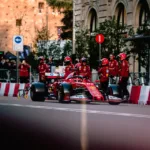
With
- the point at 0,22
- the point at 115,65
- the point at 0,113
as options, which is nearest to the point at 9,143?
the point at 0,113

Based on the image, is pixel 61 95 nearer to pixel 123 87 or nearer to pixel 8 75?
pixel 123 87

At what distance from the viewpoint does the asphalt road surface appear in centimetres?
1288

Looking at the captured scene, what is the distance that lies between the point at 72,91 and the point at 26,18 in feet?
265

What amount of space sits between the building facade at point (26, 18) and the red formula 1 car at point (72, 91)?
251 ft

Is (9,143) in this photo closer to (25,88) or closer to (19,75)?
(25,88)

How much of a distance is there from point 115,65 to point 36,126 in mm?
16970

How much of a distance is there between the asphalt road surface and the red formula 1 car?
24.0ft

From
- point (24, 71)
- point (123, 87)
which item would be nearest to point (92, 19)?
point (24, 71)

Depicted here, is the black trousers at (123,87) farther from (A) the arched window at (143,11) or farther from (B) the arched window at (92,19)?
(B) the arched window at (92,19)

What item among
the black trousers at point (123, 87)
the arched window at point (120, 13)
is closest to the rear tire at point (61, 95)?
the black trousers at point (123, 87)

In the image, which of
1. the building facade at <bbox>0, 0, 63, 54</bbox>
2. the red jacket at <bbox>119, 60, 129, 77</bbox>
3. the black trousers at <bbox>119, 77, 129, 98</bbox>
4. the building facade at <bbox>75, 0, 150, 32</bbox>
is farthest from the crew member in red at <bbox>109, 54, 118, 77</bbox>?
the building facade at <bbox>0, 0, 63, 54</bbox>

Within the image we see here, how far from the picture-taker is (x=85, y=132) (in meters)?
15.4

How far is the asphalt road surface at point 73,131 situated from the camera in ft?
42.2

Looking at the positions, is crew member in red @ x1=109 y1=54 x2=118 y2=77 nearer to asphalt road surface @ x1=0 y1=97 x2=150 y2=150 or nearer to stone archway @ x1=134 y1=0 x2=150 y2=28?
asphalt road surface @ x1=0 y1=97 x2=150 y2=150
